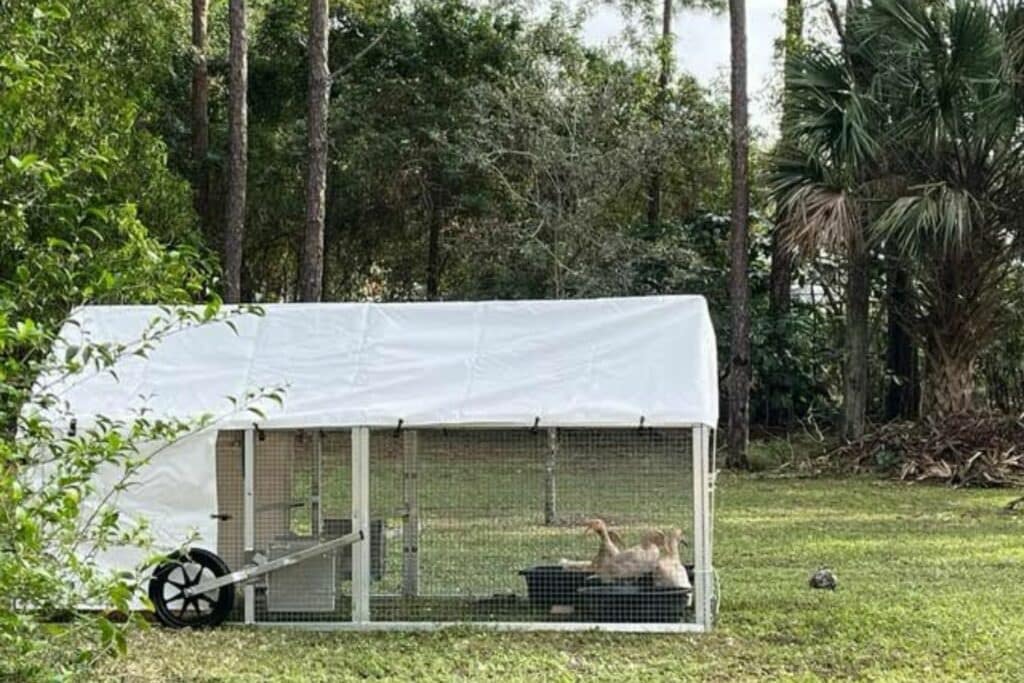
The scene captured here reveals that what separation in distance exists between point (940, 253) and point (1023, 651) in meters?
8.38

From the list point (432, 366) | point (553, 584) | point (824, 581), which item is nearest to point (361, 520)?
point (432, 366)

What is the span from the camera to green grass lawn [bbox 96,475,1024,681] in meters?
5.35

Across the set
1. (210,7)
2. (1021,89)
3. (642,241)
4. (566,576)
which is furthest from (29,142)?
(210,7)

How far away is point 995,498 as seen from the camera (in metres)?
11.5

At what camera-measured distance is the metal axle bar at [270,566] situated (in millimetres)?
6254

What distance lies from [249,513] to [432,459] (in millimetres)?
1181

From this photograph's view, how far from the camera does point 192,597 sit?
6324 millimetres

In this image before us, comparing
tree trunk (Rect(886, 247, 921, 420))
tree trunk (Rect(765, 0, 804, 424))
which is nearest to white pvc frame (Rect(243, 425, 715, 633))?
tree trunk (Rect(765, 0, 804, 424))

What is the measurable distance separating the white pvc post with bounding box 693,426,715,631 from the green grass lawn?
0.17 meters

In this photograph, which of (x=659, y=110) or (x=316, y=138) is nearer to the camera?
(x=316, y=138)

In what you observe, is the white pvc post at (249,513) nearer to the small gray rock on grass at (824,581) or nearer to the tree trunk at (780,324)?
the small gray rock on grass at (824,581)

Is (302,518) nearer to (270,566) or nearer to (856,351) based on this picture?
(270,566)

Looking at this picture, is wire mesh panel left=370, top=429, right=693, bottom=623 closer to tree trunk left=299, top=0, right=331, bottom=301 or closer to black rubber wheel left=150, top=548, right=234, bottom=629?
black rubber wheel left=150, top=548, right=234, bottom=629

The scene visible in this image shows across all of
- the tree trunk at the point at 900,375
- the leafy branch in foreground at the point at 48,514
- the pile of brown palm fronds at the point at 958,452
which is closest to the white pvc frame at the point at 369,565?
the leafy branch in foreground at the point at 48,514
